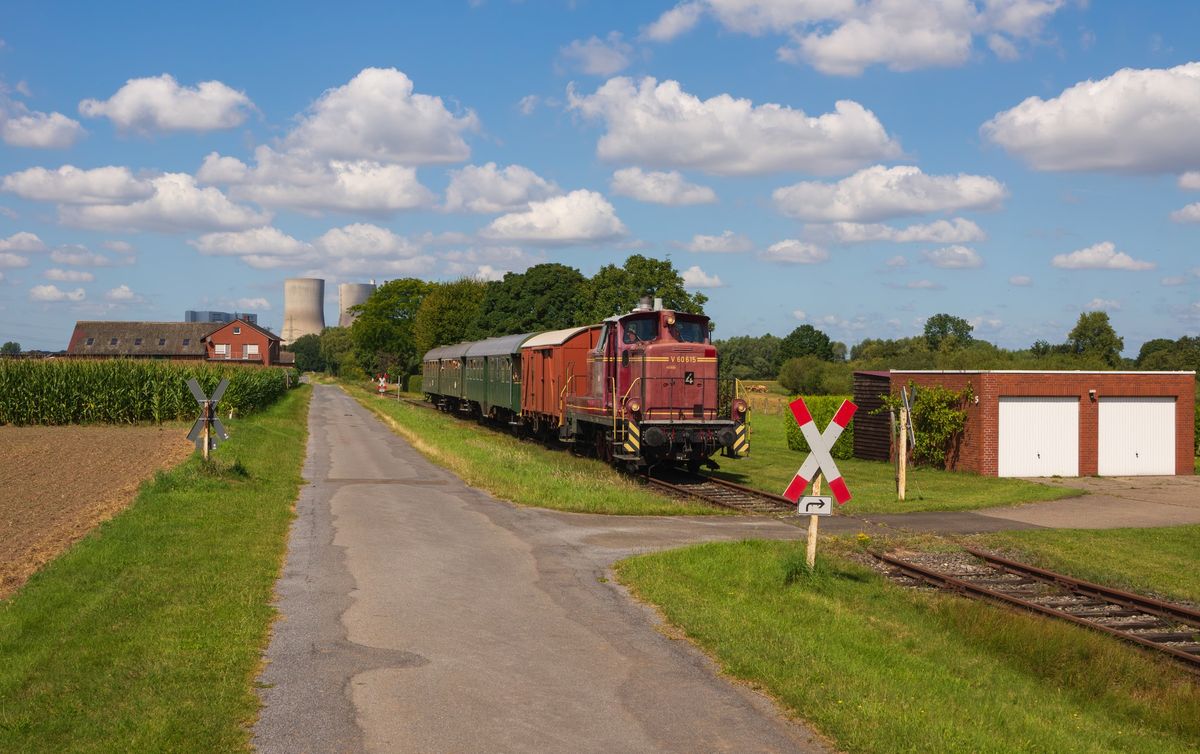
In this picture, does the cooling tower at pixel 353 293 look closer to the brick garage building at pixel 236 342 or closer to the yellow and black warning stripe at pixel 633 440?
the brick garage building at pixel 236 342

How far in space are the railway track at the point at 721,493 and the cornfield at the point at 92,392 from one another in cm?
2774

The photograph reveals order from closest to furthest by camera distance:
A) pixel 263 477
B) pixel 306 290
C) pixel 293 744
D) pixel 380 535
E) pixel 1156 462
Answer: pixel 293 744, pixel 380 535, pixel 263 477, pixel 1156 462, pixel 306 290

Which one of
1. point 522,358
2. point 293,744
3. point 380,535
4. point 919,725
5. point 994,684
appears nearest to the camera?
point 293,744

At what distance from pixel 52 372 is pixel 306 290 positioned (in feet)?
409

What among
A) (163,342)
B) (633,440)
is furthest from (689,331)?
(163,342)

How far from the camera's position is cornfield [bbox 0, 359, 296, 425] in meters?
43.6

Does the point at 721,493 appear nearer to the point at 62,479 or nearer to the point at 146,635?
the point at 146,635

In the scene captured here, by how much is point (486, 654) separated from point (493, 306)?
75.4m

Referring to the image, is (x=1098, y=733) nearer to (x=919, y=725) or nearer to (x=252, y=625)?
(x=919, y=725)

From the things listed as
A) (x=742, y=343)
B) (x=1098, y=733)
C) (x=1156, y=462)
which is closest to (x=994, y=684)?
(x=1098, y=733)

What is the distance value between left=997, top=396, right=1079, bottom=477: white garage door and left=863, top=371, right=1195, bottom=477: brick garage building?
0.10 feet

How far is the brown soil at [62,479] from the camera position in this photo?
14.6 m

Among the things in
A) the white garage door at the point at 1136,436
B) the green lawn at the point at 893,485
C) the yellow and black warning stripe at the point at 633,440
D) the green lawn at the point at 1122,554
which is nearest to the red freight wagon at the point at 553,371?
the yellow and black warning stripe at the point at 633,440

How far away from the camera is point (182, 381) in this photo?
148 feet
